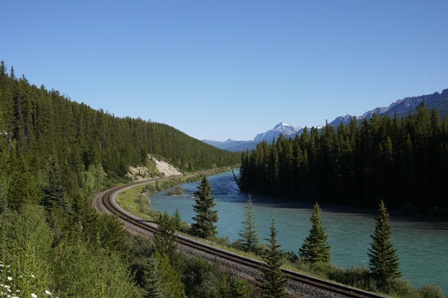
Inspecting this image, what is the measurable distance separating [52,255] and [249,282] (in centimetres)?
1277

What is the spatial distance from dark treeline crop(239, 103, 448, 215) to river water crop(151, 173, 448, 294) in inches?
313

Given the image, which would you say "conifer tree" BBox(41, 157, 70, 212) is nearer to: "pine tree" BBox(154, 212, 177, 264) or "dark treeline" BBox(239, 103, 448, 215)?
"pine tree" BBox(154, 212, 177, 264)

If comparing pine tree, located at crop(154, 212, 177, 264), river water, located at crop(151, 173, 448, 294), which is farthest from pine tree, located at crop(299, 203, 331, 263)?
pine tree, located at crop(154, 212, 177, 264)

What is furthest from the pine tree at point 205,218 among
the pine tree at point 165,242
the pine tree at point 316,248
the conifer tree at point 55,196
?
the conifer tree at point 55,196

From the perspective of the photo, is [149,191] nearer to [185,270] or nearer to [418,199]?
[418,199]

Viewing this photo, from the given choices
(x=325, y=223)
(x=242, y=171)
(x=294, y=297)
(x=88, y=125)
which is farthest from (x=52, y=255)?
(x=88, y=125)

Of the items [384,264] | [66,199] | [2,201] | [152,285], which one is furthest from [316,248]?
[66,199]

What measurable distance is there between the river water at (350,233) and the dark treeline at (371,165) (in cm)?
795

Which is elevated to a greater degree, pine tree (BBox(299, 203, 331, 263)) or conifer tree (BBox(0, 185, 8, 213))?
conifer tree (BBox(0, 185, 8, 213))

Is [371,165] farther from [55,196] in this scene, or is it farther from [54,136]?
[54,136]

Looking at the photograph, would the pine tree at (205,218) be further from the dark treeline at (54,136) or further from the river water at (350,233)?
the dark treeline at (54,136)

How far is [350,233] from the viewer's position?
157 ft

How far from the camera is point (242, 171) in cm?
11750

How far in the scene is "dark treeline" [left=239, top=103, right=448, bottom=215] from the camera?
6806 cm
